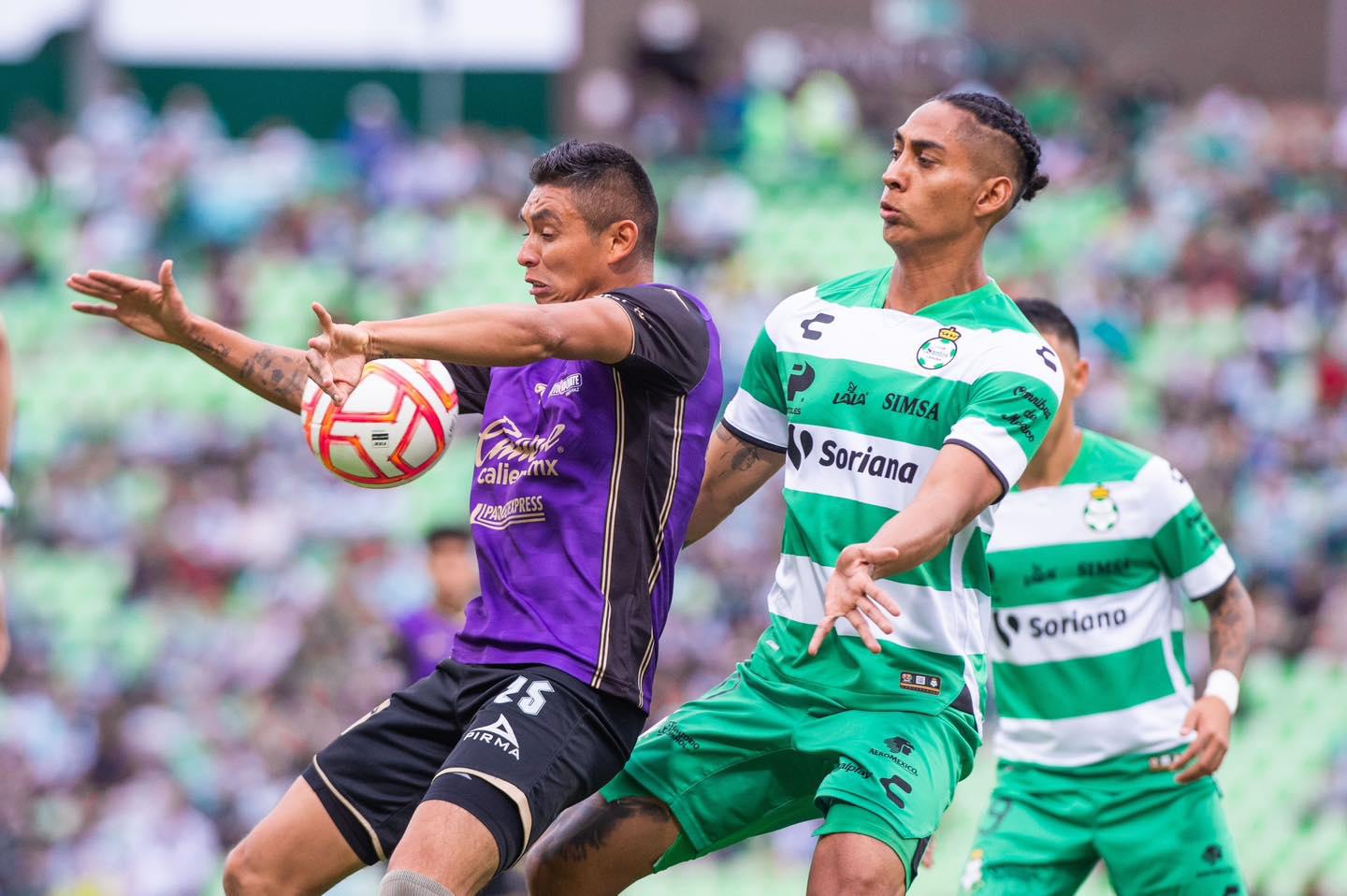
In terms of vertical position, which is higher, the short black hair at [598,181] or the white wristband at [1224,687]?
the short black hair at [598,181]

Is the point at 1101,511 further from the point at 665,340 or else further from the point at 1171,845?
the point at 665,340

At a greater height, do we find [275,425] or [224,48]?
[224,48]

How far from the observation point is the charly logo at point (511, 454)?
498 centimetres

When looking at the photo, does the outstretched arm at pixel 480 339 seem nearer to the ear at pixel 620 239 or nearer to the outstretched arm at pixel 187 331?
the ear at pixel 620 239

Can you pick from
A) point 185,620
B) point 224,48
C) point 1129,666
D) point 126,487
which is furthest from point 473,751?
point 224,48

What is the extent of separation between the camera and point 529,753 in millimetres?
4648

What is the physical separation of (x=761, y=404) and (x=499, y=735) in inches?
53.4

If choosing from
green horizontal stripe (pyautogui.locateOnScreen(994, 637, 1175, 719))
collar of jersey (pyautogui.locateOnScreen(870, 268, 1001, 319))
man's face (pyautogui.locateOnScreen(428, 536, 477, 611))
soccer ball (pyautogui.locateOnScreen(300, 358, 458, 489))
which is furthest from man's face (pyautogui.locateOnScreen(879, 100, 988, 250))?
man's face (pyautogui.locateOnScreen(428, 536, 477, 611))

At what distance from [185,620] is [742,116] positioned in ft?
29.5

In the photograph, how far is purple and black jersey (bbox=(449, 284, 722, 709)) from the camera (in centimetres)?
486

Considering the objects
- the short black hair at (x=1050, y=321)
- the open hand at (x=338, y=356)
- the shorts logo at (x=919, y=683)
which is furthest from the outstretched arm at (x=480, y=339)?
the short black hair at (x=1050, y=321)

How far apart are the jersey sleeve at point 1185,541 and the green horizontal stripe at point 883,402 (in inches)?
69.6

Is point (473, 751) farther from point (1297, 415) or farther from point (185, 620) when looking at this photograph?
point (1297, 415)

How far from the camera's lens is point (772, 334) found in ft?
17.6
